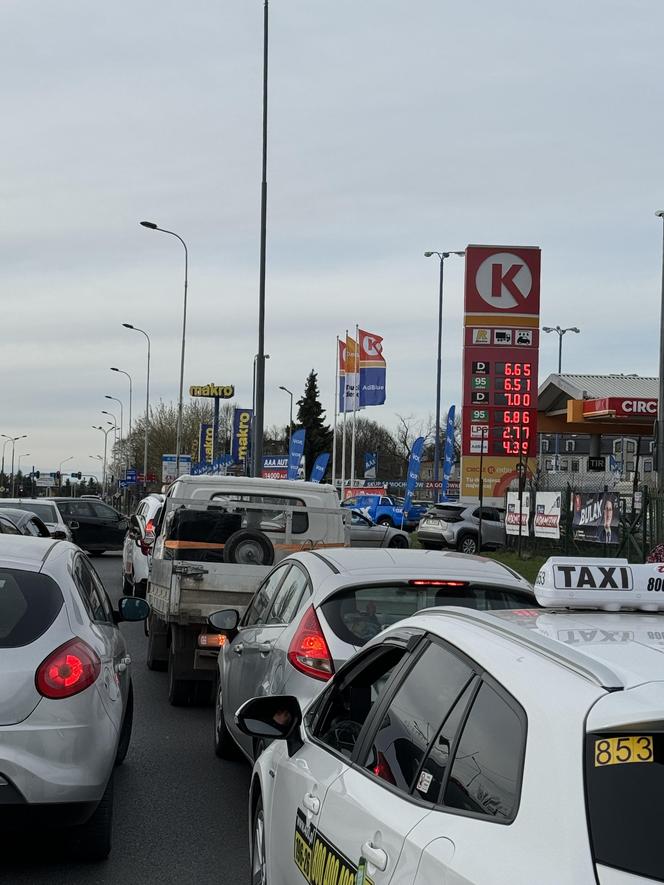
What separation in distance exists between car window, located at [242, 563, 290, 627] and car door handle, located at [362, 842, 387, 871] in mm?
4410

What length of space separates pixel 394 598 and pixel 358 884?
3.12 metres

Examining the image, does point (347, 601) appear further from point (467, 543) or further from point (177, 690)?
point (467, 543)

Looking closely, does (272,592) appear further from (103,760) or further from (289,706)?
(289,706)

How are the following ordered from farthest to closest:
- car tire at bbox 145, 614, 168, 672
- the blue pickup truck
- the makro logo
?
the blue pickup truck
the makro logo
car tire at bbox 145, 614, 168, 672

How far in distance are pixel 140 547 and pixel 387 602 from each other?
12469 millimetres

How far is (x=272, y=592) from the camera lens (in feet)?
24.8

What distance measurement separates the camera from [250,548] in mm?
10820

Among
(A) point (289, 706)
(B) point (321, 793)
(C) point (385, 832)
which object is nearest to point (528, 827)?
(C) point (385, 832)

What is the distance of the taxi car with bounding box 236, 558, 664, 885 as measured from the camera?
7.33 feet

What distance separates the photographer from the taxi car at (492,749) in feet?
7.33

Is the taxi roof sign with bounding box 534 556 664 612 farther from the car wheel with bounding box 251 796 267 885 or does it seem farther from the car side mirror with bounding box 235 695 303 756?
the car wheel with bounding box 251 796 267 885

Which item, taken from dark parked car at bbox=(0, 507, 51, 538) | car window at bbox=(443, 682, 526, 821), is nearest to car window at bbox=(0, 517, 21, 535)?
dark parked car at bbox=(0, 507, 51, 538)

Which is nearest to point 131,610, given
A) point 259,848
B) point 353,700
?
point 259,848

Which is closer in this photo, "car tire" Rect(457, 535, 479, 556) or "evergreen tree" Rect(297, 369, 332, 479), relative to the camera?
"car tire" Rect(457, 535, 479, 556)
